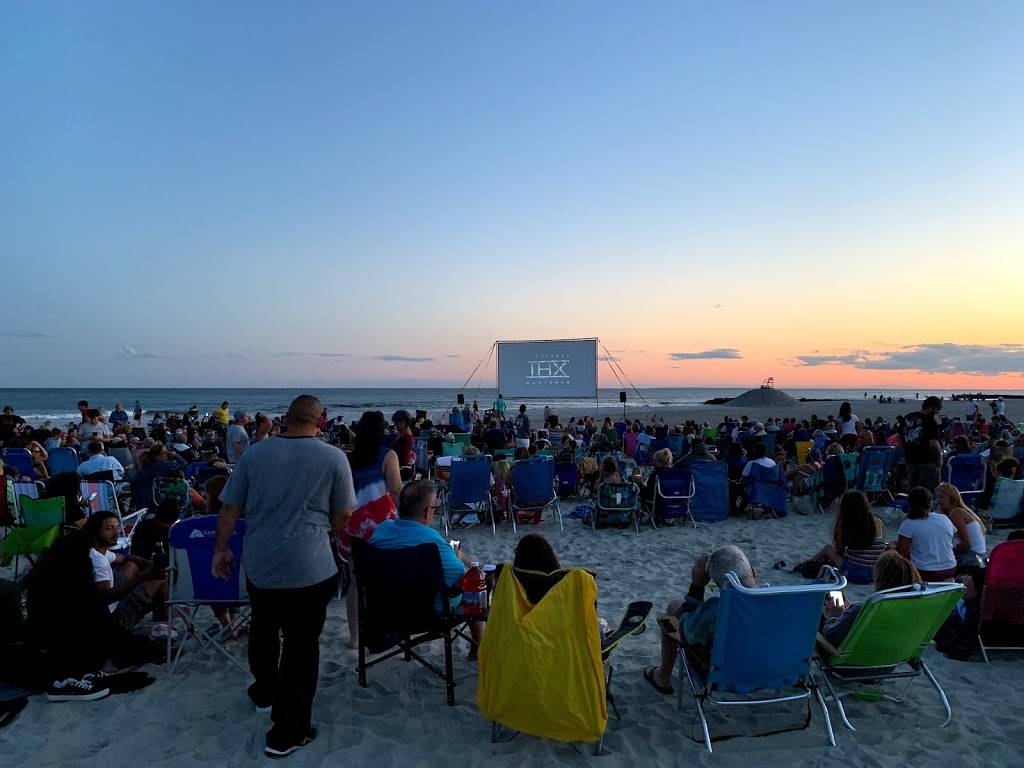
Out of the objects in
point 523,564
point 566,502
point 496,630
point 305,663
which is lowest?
point 566,502

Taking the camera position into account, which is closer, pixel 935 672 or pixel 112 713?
pixel 112 713

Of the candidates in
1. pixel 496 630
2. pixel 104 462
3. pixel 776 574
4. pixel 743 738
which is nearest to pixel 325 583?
pixel 496 630

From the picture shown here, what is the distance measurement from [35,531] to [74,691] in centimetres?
209

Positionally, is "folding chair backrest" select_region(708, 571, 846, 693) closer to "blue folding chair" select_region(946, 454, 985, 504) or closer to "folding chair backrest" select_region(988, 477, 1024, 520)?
"folding chair backrest" select_region(988, 477, 1024, 520)

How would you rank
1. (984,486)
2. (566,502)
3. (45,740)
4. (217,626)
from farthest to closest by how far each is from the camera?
(566,502)
(984,486)
(217,626)
(45,740)

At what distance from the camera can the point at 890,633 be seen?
2713 millimetres

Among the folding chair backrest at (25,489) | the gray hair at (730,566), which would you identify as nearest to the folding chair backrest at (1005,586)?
the gray hair at (730,566)

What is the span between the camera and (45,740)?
108 inches

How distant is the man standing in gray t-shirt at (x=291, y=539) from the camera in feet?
8.51

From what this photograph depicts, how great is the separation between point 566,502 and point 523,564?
245 inches

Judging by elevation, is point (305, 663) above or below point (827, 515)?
above

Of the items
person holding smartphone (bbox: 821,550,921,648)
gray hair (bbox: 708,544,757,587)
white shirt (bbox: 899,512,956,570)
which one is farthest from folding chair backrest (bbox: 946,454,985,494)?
gray hair (bbox: 708,544,757,587)

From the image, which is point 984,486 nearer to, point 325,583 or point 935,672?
point 935,672

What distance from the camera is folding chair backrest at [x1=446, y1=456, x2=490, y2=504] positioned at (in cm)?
680
